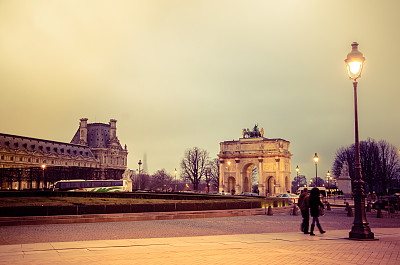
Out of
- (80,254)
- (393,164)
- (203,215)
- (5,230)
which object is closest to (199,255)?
(80,254)

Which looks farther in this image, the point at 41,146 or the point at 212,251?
the point at 41,146

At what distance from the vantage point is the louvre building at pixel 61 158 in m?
89.9

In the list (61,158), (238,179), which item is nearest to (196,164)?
(238,179)

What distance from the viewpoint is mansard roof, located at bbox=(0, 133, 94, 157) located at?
446 feet

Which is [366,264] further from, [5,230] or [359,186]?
[5,230]

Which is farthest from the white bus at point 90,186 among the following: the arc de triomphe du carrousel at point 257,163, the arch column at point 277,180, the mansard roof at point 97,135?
the mansard roof at point 97,135

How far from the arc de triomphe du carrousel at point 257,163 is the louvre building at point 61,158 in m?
29.2

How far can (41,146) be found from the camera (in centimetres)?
15050

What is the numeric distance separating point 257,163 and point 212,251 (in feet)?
302

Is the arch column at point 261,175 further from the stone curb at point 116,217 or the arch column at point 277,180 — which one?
the stone curb at point 116,217

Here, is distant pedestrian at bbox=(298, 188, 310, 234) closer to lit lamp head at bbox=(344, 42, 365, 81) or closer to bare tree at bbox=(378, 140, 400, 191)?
lit lamp head at bbox=(344, 42, 365, 81)

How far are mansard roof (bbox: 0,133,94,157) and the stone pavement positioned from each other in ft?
440

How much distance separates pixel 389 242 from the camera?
14773 millimetres

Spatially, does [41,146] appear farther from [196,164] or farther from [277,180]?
[277,180]
